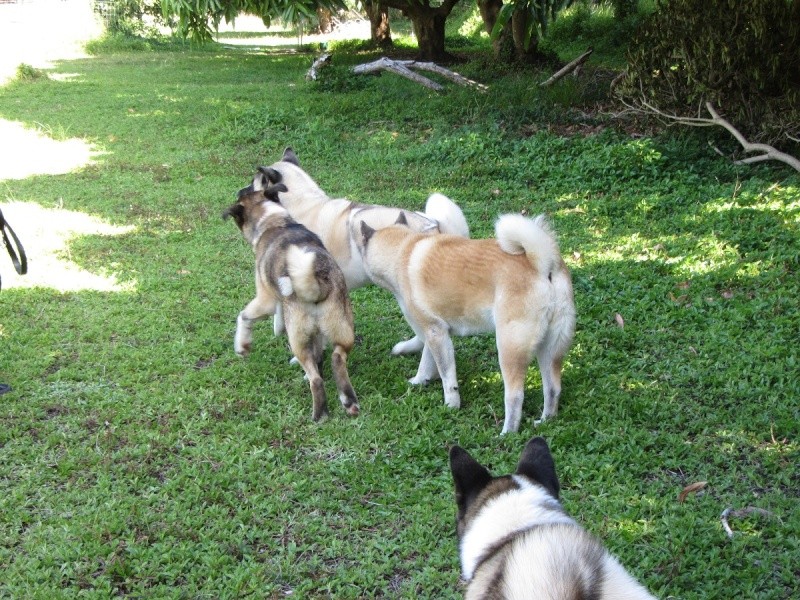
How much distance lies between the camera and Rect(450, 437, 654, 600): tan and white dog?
2.39m

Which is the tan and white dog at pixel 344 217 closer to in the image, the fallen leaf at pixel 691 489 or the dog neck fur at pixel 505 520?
the fallen leaf at pixel 691 489

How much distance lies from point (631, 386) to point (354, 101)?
10.2 meters

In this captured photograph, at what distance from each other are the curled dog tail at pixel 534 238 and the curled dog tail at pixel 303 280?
1.31 m

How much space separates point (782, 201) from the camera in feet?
27.5

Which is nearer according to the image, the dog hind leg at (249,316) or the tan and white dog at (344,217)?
the dog hind leg at (249,316)

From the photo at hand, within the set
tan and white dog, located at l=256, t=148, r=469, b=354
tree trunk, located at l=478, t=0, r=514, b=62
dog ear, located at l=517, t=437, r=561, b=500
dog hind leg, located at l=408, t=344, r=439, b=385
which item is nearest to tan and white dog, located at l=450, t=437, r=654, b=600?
dog ear, located at l=517, t=437, r=561, b=500

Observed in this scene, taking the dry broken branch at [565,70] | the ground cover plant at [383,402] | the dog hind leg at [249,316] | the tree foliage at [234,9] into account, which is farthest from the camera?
the dry broken branch at [565,70]

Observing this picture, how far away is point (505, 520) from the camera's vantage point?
9.29ft

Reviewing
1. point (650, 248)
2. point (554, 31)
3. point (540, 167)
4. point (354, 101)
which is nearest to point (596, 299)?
point (650, 248)

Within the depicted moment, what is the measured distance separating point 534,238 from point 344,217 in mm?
2379

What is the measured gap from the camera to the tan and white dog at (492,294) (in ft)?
15.6

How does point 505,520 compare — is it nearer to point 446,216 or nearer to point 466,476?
point 466,476

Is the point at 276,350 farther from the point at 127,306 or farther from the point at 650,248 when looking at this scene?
the point at 650,248

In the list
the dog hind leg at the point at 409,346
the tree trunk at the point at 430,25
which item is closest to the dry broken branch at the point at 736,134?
the dog hind leg at the point at 409,346
